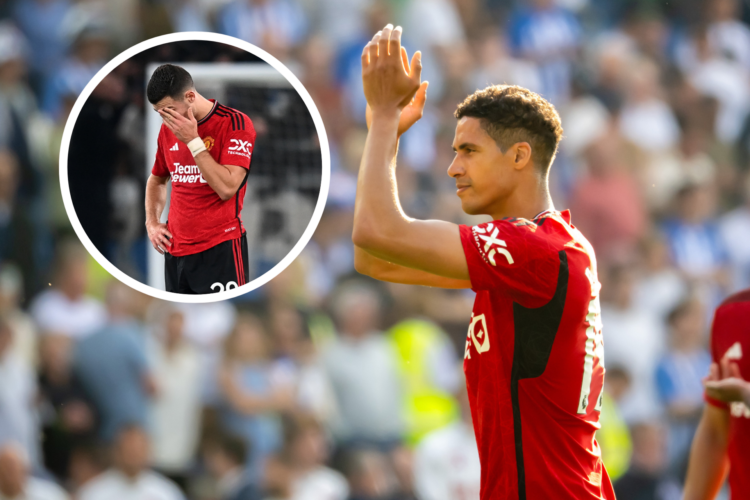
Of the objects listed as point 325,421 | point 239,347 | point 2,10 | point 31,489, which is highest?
point 2,10

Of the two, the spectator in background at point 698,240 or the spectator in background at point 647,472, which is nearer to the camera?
the spectator in background at point 647,472

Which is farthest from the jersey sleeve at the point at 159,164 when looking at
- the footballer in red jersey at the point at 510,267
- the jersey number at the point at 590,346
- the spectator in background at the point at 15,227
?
the spectator in background at the point at 15,227

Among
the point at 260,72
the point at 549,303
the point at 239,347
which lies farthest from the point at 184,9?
the point at 549,303

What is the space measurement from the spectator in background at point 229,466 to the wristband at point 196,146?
444cm

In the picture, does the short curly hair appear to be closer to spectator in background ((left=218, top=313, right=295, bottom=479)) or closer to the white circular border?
the white circular border

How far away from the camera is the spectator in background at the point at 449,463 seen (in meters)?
6.04

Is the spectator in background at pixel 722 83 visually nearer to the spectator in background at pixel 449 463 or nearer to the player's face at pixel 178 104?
the spectator in background at pixel 449 463

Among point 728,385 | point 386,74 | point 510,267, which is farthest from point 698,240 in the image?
point 386,74

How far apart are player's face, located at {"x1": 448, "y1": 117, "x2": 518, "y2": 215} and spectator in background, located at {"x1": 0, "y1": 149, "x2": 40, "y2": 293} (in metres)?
4.67

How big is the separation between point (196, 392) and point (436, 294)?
2028mm

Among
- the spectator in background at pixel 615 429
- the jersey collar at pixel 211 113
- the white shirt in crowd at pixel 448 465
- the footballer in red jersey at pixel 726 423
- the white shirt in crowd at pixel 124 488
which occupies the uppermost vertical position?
the jersey collar at pixel 211 113

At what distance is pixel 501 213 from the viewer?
2.57 meters

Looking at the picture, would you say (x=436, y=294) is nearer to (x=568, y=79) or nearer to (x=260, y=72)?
(x=568, y=79)

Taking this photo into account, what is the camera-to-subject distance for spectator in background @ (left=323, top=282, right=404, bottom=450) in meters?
6.35
